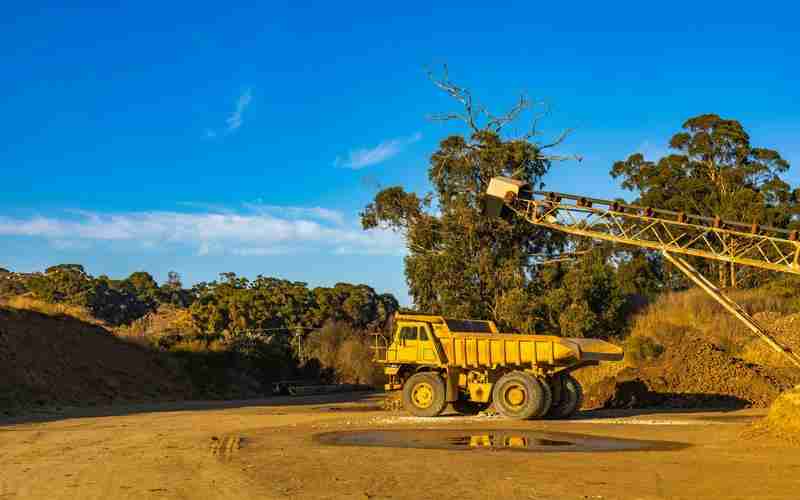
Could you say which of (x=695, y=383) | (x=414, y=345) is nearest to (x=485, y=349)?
(x=414, y=345)

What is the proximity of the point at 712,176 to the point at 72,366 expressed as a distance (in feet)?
136

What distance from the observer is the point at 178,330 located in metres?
50.0

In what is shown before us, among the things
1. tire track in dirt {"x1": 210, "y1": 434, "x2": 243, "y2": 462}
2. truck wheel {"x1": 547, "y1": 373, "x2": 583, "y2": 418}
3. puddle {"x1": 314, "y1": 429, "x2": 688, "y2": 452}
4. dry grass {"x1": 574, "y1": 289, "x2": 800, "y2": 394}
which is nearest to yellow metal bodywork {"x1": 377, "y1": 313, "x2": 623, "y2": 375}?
truck wheel {"x1": 547, "y1": 373, "x2": 583, "y2": 418}

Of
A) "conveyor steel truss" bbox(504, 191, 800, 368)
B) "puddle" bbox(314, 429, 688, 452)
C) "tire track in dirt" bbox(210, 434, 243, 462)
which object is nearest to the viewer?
"tire track in dirt" bbox(210, 434, 243, 462)

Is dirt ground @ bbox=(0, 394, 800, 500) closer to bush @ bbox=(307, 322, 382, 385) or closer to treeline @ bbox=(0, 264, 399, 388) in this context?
treeline @ bbox=(0, 264, 399, 388)

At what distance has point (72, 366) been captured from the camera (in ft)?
111

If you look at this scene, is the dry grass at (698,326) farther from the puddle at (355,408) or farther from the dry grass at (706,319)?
the puddle at (355,408)

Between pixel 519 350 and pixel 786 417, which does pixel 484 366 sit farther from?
pixel 786 417

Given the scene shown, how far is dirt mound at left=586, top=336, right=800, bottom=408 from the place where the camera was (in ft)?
89.5

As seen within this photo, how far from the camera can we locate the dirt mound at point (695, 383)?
2727 cm

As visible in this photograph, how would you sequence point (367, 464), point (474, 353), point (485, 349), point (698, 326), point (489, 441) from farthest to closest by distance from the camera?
point (698, 326)
point (474, 353)
point (485, 349)
point (489, 441)
point (367, 464)

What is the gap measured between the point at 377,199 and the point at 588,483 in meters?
30.5

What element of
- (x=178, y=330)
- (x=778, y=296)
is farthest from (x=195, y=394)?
(x=778, y=296)

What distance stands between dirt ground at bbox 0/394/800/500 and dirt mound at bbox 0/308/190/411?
30.4ft
